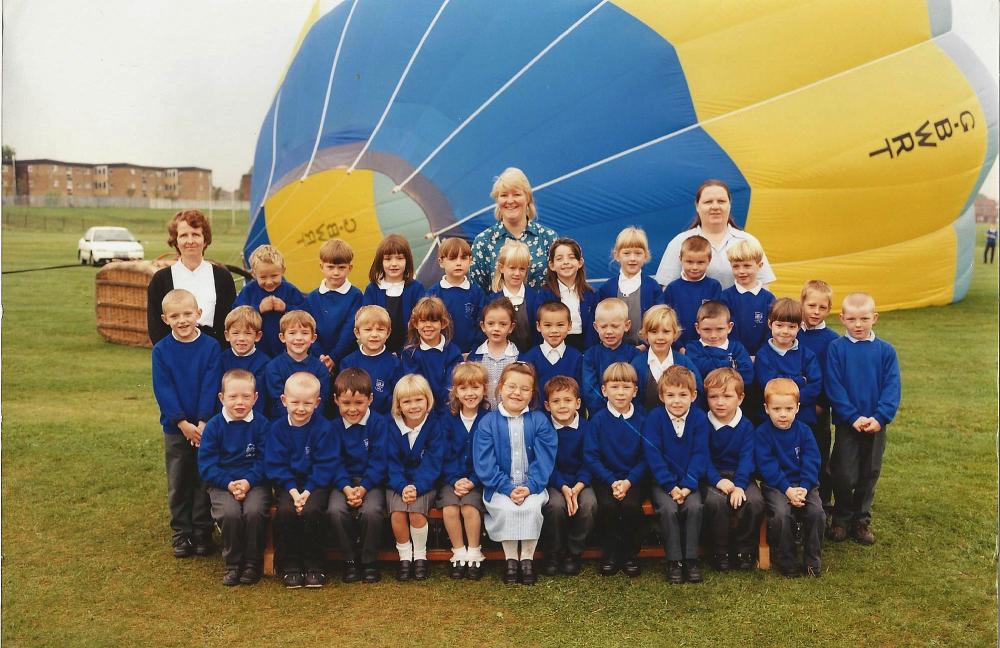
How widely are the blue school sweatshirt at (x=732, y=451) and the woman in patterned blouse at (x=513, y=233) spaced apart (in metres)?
1.02

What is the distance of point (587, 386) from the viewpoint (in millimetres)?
3588

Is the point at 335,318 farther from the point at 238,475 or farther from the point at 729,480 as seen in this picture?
the point at 729,480

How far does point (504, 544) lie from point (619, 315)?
1.01 metres

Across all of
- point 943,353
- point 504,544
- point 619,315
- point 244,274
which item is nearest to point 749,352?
point 619,315

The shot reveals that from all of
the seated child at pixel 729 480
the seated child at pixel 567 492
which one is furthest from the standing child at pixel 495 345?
the seated child at pixel 729 480

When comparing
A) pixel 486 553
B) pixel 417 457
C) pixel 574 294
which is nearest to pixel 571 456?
pixel 486 553

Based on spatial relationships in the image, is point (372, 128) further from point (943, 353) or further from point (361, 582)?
point (943, 353)

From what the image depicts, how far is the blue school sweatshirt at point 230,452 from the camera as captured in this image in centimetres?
335

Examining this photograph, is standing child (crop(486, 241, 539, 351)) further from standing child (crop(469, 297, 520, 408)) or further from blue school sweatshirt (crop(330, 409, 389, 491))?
blue school sweatshirt (crop(330, 409, 389, 491))

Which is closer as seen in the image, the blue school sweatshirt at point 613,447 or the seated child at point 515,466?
the seated child at point 515,466

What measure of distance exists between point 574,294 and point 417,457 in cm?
99

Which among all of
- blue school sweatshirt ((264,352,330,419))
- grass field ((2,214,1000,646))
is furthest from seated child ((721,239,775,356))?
blue school sweatshirt ((264,352,330,419))

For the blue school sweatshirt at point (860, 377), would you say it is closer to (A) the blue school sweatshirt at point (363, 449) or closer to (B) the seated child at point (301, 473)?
(A) the blue school sweatshirt at point (363, 449)

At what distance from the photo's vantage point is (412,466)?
11.2ft
